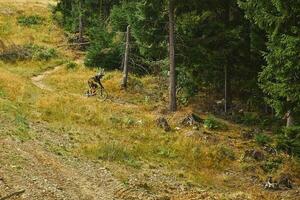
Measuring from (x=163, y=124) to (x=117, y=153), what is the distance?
580cm

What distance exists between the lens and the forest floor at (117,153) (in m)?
16.9

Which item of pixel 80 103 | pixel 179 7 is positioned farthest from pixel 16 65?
pixel 179 7

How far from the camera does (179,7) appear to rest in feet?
95.3

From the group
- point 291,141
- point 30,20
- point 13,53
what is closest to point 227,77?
point 291,141

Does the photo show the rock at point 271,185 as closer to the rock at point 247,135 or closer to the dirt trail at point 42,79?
the rock at point 247,135

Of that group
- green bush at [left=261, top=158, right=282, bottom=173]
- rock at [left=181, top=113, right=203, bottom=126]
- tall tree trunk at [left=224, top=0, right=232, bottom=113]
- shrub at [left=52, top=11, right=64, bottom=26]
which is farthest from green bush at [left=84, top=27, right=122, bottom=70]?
green bush at [left=261, top=158, right=282, bottom=173]

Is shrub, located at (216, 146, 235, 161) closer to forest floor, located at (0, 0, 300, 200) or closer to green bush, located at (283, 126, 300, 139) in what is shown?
forest floor, located at (0, 0, 300, 200)

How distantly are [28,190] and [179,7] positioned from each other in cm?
1689

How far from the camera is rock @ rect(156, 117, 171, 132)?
2573cm

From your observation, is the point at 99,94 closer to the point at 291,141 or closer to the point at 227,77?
the point at 227,77

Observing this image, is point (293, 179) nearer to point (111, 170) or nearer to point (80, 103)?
point (111, 170)

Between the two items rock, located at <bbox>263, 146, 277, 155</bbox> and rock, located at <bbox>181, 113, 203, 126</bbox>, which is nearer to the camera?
rock, located at <bbox>263, 146, 277, 155</bbox>

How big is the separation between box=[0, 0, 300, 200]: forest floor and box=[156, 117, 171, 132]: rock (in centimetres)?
29

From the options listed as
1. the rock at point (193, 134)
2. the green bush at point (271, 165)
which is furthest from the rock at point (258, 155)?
the rock at point (193, 134)
